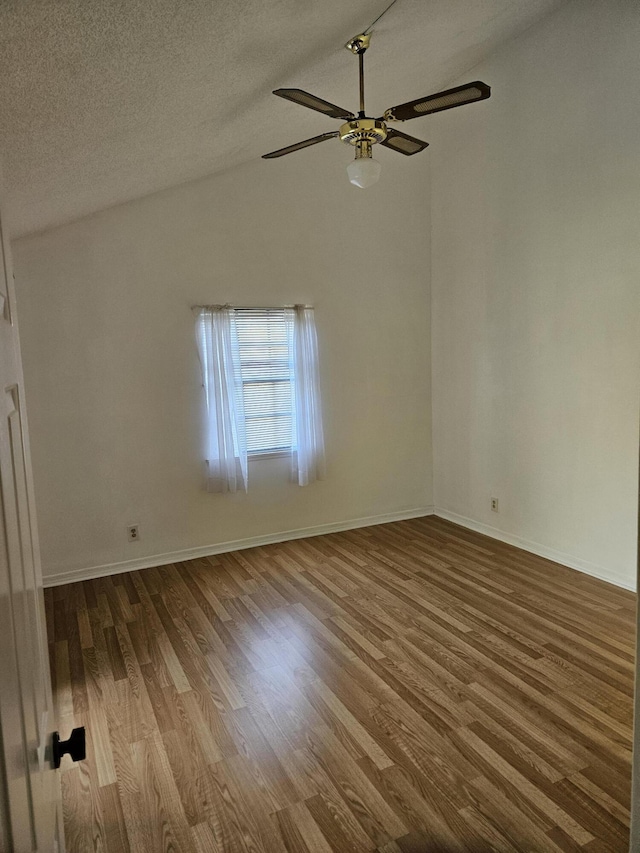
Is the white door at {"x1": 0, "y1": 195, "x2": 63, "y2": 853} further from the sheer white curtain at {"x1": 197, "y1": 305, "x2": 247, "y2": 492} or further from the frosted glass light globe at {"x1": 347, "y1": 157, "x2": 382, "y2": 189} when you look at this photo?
the sheer white curtain at {"x1": 197, "y1": 305, "x2": 247, "y2": 492}

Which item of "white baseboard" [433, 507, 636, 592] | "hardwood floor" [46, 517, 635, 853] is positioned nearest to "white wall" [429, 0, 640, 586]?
"white baseboard" [433, 507, 636, 592]

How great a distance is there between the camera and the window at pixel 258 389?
4270 mm

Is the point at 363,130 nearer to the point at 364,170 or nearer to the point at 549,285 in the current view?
the point at 364,170

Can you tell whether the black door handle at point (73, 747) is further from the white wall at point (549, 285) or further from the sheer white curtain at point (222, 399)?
the white wall at point (549, 285)

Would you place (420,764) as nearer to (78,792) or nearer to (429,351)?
(78,792)

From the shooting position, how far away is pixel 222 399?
4273mm

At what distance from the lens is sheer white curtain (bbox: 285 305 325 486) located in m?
4.57

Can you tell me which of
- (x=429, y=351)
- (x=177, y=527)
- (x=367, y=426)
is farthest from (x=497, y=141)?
(x=177, y=527)

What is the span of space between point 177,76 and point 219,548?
3520mm

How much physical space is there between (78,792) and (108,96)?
2493 mm

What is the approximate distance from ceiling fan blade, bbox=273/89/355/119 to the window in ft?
6.83

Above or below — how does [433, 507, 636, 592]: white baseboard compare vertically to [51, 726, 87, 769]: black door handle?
below

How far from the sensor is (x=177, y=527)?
437 centimetres

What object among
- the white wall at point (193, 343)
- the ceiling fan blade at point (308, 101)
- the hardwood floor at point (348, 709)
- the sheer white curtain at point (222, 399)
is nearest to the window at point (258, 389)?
the sheer white curtain at point (222, 399)
